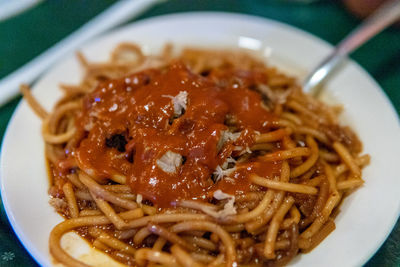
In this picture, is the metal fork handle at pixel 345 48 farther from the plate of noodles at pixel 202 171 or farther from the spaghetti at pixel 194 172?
the spaghetti at pixel 194 172

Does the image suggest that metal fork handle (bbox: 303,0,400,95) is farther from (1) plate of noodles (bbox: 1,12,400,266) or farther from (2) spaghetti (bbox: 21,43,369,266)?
(2) spaghetti (bbox: 21,43,369,266)

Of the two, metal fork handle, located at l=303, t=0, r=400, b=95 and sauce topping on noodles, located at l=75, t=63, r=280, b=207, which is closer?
sauce topping on noodles, located at l=75, t=63, r=280, b=207

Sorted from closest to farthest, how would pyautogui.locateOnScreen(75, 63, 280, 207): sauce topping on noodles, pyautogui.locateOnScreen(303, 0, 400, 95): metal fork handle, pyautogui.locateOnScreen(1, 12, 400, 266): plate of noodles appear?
pyautogui.locateOnScreen(1, 12, 400, 266): plate of noodles → pyautogui.locateOnScreen(75, 63, 280, 207): sauce topping on noodles → pyautogui.locateOnScreen(303, 0, 400, 95): metal fork handle

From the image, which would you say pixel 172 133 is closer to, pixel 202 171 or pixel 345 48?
pixel 202 171

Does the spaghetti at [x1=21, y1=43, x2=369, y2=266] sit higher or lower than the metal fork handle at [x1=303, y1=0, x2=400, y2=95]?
lower

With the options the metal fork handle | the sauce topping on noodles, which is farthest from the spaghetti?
the metal fork handle

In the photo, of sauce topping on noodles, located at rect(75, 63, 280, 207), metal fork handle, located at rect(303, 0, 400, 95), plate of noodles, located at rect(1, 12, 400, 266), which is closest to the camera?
plate of noodles, located at rect(1, 12, 400, 266)

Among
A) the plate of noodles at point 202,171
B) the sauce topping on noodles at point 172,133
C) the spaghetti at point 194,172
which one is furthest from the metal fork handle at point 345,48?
the sauce topping on noodles at point 172,133
